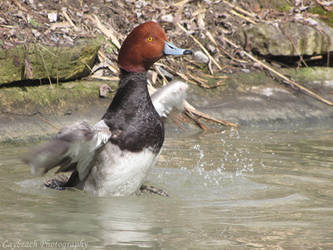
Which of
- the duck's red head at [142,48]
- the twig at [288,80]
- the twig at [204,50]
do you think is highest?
the duck's red head at [142,48]

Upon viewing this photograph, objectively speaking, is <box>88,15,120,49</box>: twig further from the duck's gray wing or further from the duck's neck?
the duck's neck

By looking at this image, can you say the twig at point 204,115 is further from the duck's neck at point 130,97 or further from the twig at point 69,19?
the duck's neck at point 130,97

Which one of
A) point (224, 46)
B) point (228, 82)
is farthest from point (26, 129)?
point (224, 46)

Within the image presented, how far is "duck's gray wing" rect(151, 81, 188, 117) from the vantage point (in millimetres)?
4594

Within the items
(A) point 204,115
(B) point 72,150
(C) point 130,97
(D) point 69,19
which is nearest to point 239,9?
(A) point 204,115

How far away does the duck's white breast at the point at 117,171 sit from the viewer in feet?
12.4

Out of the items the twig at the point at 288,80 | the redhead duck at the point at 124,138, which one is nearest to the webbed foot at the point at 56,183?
the redhead duck at the point at 124,138

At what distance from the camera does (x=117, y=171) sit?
3.82 metres

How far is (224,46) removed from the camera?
7.81 m

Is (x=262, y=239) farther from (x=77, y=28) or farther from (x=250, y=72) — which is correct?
(x=250, y=72)

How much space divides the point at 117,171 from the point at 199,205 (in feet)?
1.80

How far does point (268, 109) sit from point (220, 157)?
69.4 inches

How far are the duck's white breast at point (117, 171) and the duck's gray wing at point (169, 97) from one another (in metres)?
0.75

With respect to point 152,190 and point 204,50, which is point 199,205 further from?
point 204,50
